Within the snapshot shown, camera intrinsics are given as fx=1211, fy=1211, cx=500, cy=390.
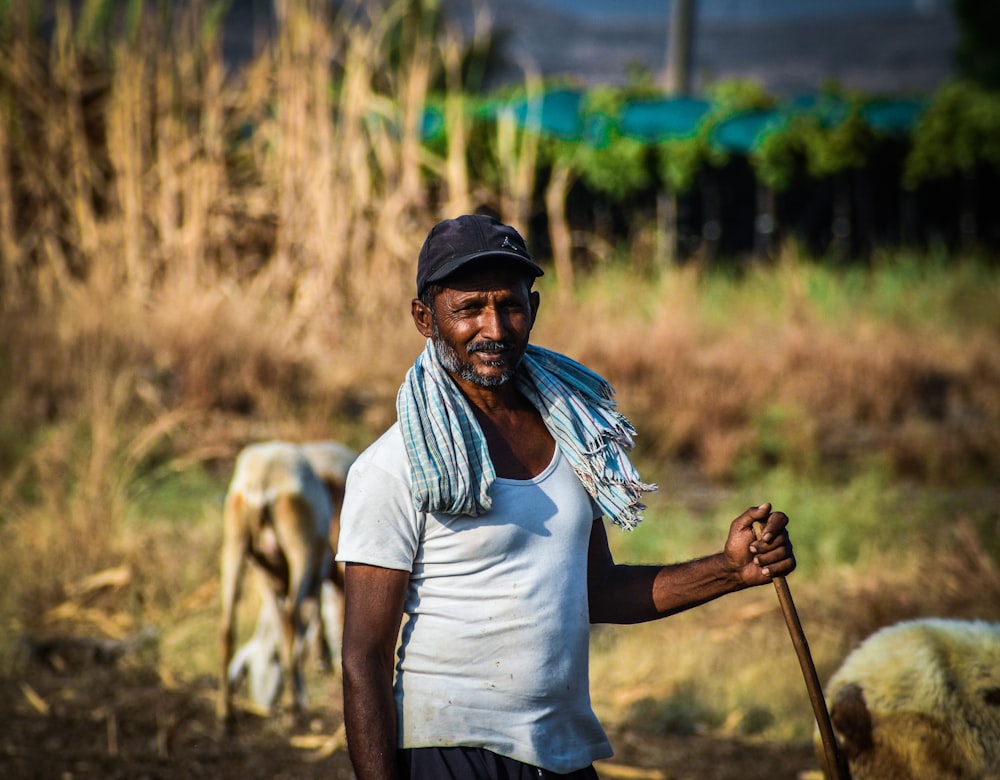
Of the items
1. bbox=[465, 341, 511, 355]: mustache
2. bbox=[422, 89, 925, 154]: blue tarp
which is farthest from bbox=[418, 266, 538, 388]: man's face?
bbox=[422, 89, 925, 154]: blue tarp

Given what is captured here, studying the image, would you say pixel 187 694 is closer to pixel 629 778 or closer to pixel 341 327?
pixel 629 778

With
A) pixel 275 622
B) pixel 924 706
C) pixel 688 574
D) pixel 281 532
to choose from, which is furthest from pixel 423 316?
pixel 275 622

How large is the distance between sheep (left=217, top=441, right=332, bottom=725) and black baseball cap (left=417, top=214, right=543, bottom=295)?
7.49 feet

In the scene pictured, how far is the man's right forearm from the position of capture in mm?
2100

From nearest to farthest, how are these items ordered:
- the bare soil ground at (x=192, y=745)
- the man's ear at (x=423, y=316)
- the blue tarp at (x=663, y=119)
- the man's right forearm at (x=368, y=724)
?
the man's right forearm at (x=368, y=724) → the man's ear at (x=423, y=316) → the bare soil ground at (x=192, y=745) → the blue tarp at (x=663, y=119)

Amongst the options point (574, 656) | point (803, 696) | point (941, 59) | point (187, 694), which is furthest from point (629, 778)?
point (941, 59)

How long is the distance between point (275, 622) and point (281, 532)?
21.8 inches

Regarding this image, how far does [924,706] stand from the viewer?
2.88 m

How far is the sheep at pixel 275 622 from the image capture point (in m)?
4.62

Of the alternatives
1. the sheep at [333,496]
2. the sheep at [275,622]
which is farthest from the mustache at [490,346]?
the sheep at [275,622]

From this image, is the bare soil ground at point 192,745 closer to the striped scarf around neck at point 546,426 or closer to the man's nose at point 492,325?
the striped scarf around neck at point 546,426

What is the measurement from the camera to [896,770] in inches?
114

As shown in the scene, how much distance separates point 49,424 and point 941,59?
36.9 meters

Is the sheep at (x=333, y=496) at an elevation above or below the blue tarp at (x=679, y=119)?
below
